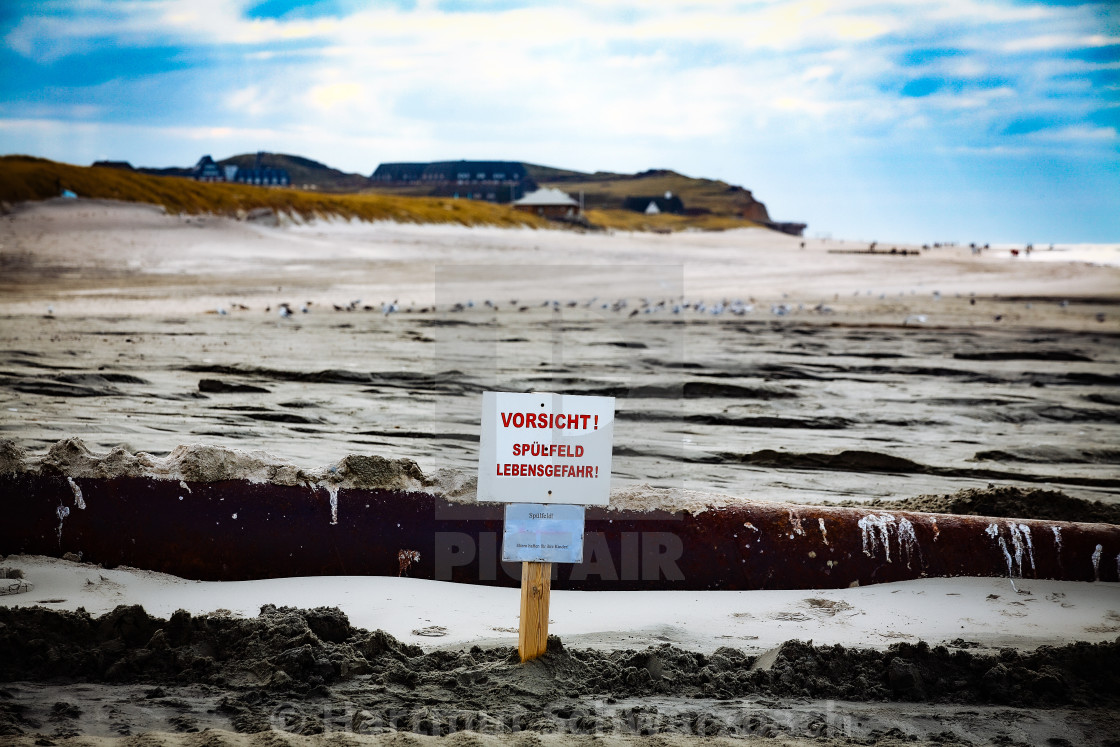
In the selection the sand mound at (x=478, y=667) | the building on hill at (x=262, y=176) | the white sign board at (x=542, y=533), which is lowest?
the sand mound at (x=478, y=667)

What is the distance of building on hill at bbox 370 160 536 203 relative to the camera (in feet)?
186

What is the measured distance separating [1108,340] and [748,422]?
32.3ft

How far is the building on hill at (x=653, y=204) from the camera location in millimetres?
68250

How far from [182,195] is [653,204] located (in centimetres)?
4709

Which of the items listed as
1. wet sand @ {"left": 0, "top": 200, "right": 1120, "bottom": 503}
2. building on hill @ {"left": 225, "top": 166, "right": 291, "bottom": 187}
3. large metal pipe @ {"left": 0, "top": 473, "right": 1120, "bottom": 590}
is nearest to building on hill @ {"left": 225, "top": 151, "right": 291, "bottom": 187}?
building on hill @ {"left": 225, "top": 166, "right": 291, "bottom": 187}

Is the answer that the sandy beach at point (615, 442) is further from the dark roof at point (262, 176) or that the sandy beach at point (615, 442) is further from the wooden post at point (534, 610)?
the dark roof at point (262, 176)

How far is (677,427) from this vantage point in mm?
7574

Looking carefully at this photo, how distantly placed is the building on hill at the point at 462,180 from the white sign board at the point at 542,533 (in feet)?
176

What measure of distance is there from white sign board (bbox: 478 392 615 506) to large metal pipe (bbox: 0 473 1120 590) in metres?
0.75

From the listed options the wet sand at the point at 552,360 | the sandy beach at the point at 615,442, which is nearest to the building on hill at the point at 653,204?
the wet sand at the point at 552,360

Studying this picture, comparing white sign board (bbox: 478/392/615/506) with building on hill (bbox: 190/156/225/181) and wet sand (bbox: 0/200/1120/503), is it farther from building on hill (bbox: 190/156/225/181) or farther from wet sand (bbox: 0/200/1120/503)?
building on hill (bbox: 190/156/225/181)

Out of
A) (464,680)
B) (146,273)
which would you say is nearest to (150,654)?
(464,680)

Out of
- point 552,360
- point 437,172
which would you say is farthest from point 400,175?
point 552,360

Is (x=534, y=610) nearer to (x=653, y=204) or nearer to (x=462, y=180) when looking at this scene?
(x=462, y=180)
